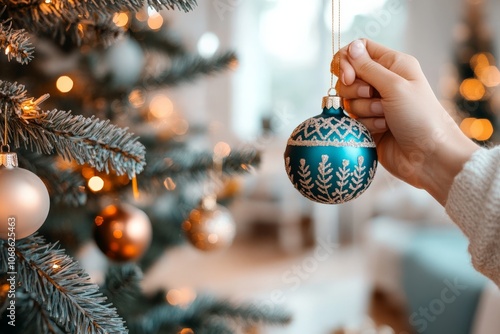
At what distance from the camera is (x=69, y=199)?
2.33 ft

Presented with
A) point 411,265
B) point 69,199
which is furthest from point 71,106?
point 411,265

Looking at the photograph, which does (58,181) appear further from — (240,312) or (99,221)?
(240,312)

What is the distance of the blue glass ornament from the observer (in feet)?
1.90

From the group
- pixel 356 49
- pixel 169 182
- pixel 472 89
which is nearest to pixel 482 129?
pixel 472 89

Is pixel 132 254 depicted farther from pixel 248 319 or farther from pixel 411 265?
pixel 411 265

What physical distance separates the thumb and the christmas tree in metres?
0.22

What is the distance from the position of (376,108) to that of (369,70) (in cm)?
6

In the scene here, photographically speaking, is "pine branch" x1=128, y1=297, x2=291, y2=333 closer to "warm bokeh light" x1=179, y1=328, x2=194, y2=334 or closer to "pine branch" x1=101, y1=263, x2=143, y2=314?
"warm bokeh light" x1=179, y1=328, x2=194, y2=334

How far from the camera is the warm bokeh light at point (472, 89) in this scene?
13.7 ft

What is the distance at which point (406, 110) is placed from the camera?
2.05 ft

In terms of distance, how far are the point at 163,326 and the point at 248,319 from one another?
168mm

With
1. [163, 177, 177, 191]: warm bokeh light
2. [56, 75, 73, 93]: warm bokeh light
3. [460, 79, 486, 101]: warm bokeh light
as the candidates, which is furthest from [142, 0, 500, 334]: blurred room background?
[56, 75, 73, 93]: warm bokeh light

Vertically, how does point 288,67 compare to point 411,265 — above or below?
above

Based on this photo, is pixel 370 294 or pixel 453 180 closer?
pixel 453 180
